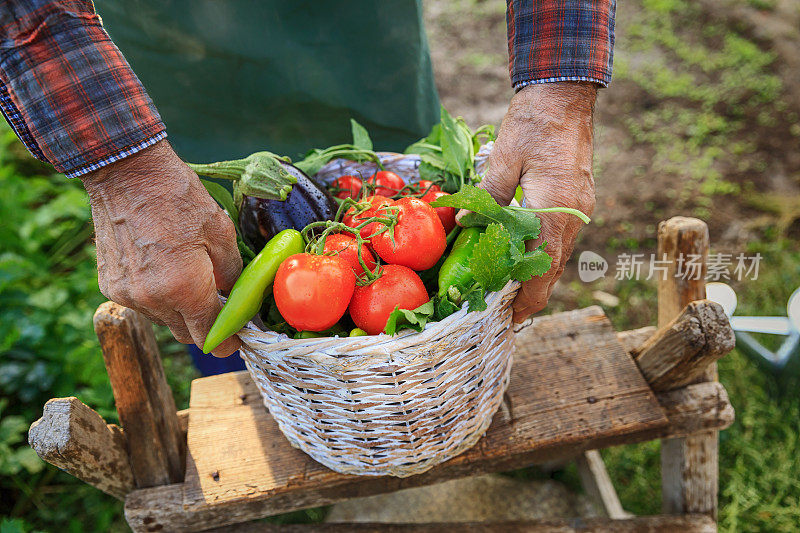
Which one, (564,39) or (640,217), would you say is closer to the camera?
(564,39)

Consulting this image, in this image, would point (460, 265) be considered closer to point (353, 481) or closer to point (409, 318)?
point (409, 318)

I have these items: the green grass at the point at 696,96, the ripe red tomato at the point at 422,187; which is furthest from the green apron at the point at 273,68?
the green grass at the point at 696,96

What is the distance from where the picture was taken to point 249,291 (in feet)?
3.40

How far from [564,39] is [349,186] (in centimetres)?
58

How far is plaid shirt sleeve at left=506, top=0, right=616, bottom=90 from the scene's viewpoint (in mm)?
1119

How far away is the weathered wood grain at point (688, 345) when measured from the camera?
1.29 meters

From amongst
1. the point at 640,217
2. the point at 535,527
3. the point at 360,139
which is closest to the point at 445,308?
the point at 360,139

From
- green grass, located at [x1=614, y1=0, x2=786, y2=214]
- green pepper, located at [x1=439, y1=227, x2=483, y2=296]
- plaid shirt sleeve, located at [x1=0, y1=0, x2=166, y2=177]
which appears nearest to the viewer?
plaid shirt sleeve, located at [x1=0, y1=0, x2=166, y2=177]

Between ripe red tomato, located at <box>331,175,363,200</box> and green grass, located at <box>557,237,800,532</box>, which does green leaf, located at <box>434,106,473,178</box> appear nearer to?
ripe red tomato, located at <box>331,175,363,200</box>

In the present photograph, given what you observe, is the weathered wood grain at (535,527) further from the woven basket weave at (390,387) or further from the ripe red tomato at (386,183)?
the ripe red tomato at (386,183)

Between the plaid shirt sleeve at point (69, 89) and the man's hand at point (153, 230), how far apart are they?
0.11 ft

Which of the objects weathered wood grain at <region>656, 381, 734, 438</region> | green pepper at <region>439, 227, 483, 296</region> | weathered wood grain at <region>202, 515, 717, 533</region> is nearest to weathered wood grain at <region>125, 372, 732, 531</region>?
weathered wood grain at <region>656, 381, 734, 438</region>

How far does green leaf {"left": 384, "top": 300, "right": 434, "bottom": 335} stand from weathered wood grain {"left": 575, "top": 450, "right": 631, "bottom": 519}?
1.22 meters

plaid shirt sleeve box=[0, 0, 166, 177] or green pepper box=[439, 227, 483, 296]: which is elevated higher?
plaid shirt sleeve box=[0, 0, 166, 177]
